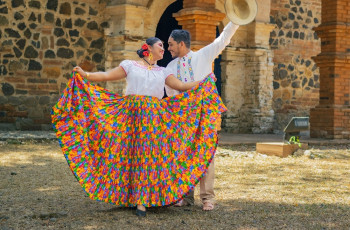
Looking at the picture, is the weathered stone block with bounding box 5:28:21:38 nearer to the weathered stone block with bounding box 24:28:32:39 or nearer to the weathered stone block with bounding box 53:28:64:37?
the weathered stone block with bounding box 24:28:32:39

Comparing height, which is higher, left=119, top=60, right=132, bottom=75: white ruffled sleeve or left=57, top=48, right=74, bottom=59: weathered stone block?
left=57, top=48, right=74, bottom=59: weathered stone block

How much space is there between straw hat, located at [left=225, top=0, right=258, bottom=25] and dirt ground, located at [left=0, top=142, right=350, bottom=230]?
1.65 metres

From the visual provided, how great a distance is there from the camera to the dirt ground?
4195 mm

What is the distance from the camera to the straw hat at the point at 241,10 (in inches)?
192

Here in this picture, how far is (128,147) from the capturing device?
4.49 m

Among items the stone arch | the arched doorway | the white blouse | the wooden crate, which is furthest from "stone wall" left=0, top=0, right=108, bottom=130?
the white blouse

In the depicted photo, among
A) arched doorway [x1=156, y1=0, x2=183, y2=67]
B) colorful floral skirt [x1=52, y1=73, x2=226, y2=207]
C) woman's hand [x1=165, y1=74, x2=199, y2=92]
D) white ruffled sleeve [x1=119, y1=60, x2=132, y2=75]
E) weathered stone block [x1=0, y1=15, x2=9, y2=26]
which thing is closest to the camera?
colorful floral skirt [x1=52, y1=73, x2=226, y2=207]

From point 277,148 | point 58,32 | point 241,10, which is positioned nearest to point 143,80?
point 241,10

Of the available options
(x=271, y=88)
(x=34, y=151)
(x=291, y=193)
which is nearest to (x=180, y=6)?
(x=271, y=88)

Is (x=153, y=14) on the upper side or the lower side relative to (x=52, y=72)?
upper

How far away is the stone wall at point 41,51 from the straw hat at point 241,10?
7.28m

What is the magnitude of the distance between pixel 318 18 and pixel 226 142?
21.2 ft

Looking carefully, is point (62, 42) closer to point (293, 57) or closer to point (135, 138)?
point (293, 57)

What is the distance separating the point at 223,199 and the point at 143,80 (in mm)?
1481
